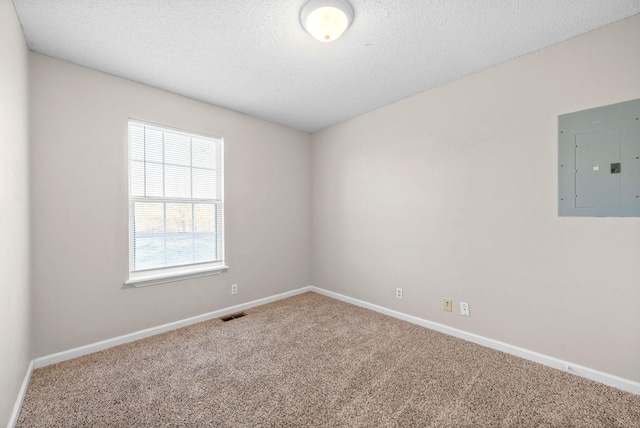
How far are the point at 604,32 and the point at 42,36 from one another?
3940mm

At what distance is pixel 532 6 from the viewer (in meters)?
1.68

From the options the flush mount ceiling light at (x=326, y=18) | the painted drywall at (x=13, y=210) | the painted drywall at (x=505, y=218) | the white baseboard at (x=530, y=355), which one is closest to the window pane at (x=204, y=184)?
the painted drywall at (x=13, y=210)

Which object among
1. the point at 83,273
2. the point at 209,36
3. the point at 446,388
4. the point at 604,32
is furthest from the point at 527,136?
the point at 83,273

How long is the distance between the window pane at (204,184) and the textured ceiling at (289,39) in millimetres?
854

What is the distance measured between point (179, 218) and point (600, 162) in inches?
144

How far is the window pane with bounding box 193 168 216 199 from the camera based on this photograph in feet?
10.0

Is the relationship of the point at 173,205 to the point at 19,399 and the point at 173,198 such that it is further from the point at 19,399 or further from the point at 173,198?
the point at 19,399

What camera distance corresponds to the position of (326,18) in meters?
1.70

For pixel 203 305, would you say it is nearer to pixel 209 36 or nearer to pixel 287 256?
pixel 287 256

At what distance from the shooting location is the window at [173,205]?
104 inches

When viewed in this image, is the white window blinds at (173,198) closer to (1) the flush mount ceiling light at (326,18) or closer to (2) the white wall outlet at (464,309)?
(1) the flush mount ceiling light at (326,18)

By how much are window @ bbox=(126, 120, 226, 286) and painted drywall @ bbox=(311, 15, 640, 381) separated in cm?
179

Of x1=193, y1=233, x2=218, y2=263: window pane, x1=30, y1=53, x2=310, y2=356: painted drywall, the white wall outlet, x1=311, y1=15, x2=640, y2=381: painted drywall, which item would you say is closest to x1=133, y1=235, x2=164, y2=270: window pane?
x1=30, y1=53, x2=310, y2=356: painted drywall

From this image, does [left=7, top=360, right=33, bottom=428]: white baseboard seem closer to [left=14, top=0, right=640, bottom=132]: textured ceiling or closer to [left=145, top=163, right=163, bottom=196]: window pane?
[left=145, top=163, right=163, bottom=196]: window pane
